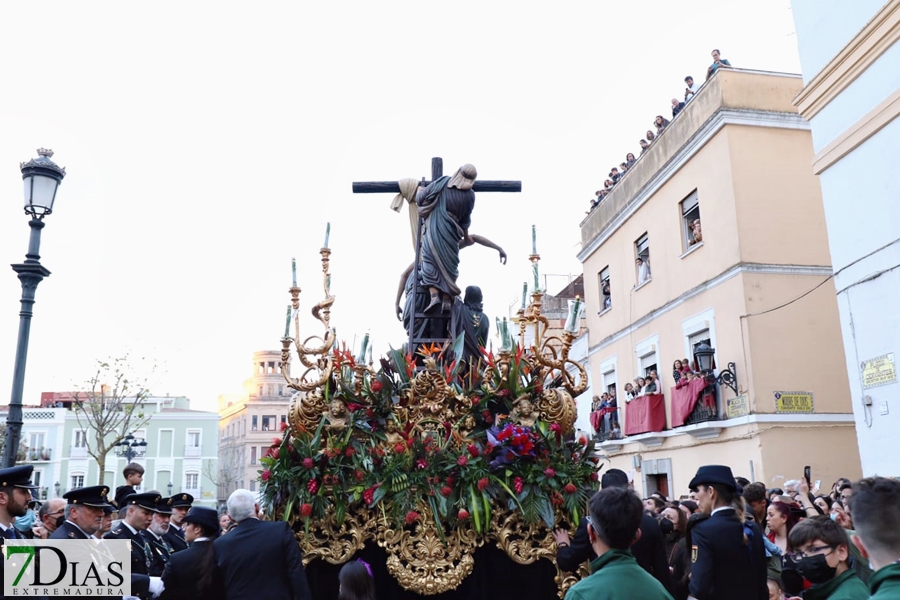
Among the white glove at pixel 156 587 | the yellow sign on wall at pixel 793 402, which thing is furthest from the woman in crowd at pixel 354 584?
the yellow sign on wall at pixel 793 402

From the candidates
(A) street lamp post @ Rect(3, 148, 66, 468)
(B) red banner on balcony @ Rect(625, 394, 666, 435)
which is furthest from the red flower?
(B) red banner on balcony @ Rect(625, 394, 666, 435)

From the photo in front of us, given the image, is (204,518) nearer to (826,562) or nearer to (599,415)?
(826,562)

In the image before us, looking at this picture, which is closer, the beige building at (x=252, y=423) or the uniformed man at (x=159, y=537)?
the uniformed man at (x=159, y=537)

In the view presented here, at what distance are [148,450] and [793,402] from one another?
4599 cm

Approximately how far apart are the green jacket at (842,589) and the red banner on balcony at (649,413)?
1287cm

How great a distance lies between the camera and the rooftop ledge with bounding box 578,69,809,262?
1354 cm

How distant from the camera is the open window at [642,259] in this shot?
16.9 meters

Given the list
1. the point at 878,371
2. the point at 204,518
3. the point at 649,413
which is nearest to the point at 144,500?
the point at 204,518

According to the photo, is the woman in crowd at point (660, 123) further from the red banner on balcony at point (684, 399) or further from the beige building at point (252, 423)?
the beige building at point (252, 423)

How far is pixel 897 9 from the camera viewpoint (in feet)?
27.3

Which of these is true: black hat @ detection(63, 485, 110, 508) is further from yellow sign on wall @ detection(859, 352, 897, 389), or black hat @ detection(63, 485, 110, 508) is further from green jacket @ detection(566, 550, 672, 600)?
yellow sign on wall @ detection(859, 352, 897, 389)

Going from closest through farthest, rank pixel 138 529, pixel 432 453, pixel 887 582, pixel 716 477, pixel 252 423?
1. pixel 887 582
2. pixel 716 477
3. pixel 432 453
4. pixel 138 529
5. pixel 252 423

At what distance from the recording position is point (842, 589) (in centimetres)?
284

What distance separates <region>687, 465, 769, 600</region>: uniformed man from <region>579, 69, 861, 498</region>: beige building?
362 inches
